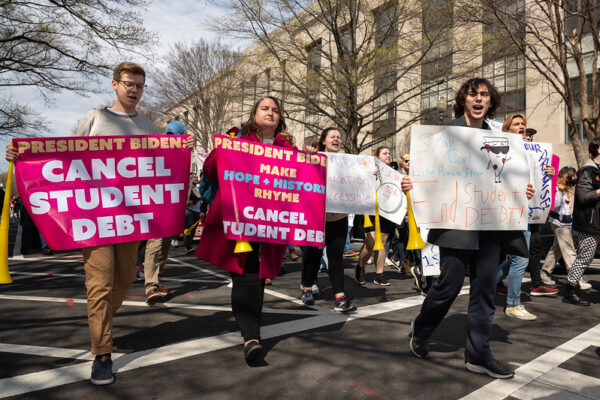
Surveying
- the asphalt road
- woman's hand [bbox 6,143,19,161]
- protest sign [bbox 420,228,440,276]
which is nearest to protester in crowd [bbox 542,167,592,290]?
the asphalt road

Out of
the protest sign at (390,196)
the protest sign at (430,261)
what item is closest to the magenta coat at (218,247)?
the protest sign at (430,261)

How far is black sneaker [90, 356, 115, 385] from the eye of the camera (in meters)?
2.71

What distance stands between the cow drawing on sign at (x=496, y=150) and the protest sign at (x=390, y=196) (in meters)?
2.68

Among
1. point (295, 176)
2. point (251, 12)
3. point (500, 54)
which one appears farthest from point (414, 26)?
point (295, 176)

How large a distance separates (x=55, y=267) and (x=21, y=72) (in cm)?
766

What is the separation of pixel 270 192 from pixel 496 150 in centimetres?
177

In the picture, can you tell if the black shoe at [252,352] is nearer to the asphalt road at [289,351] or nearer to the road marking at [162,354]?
the asphalt road at [289,351]

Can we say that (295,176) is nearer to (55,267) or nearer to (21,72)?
(55,267)

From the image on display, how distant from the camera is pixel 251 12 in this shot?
13672 mm

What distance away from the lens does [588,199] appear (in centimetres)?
509

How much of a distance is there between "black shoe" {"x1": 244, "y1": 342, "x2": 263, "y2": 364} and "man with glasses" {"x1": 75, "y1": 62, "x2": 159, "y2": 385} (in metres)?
0.87

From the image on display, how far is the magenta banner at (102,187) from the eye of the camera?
306cm

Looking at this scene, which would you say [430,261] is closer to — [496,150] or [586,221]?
[586,221]

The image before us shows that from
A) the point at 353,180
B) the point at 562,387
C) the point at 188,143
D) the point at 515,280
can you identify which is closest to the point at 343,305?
the point at 353,180
